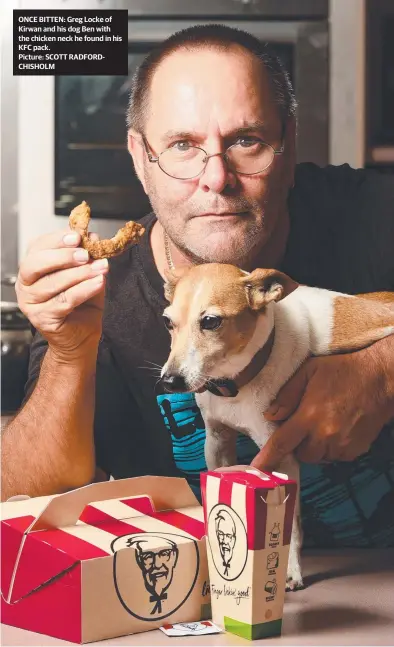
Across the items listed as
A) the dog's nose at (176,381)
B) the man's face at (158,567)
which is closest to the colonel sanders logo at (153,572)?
the man's face at (158,567)

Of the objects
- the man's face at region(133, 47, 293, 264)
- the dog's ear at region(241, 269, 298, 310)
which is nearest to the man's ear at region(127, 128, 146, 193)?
the man's face at region(133, 47, 293, 264)

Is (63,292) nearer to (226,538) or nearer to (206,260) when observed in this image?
(206,260)

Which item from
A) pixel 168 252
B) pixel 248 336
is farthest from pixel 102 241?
pixel 248 336

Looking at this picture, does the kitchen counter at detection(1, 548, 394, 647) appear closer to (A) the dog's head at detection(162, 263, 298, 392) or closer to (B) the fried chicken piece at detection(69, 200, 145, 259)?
(A) the dog's head at detection(162, 263, 298, 392)

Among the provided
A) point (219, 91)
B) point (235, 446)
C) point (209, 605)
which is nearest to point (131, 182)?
point (219, 91)

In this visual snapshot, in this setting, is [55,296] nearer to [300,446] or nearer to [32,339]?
[32,339]

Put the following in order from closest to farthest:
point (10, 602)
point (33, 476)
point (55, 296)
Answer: point (10, 602)
point (55, 296)
point (33, 476)
